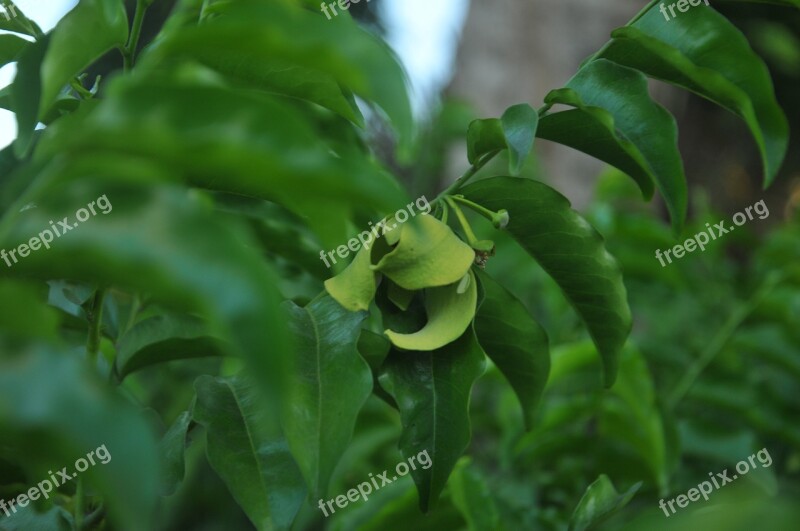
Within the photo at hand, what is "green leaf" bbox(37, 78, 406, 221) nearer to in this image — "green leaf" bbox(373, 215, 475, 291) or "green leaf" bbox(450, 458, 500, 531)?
"green leaf" bbox(373, 215, 475, 291)

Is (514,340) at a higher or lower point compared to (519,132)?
lower

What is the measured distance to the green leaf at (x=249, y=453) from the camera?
43cm

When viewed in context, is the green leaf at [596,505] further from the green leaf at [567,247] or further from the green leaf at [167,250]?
the green leaf at [167,250]

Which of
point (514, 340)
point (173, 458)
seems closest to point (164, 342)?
point (173, 458)

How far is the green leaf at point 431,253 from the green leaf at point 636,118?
98mm

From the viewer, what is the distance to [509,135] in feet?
1.46

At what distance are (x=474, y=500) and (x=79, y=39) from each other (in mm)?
356

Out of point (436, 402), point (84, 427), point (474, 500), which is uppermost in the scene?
point (84, 427)

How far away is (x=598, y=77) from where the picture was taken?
1.65 feet

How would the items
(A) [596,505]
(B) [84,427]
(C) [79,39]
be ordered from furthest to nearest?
(A) [596,505]
(C) [79,39]
(B) [84,427]

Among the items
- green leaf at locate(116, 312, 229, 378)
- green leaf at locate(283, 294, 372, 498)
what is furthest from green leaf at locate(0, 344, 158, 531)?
green leaf at locate(116, 312, 229, 378)

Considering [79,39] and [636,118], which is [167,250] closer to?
[79,39]

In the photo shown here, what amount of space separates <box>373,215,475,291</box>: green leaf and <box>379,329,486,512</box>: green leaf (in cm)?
4

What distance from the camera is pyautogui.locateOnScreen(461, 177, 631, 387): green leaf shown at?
0.49 meters
